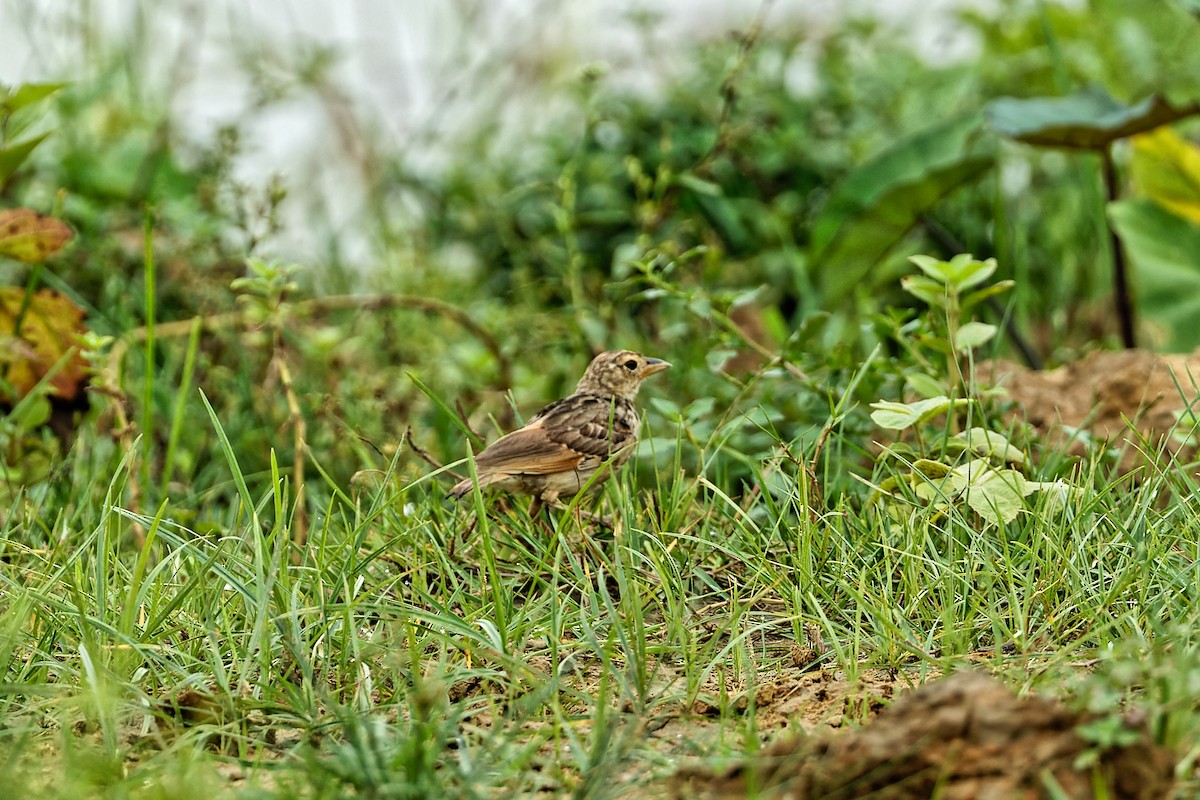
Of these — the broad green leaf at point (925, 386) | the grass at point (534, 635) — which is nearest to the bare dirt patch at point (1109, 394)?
the broad green leaf at point (925, 386)

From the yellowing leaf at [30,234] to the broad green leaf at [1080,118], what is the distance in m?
3.11

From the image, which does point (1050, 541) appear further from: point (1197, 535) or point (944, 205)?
point (944, 205)

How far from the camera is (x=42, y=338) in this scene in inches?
173

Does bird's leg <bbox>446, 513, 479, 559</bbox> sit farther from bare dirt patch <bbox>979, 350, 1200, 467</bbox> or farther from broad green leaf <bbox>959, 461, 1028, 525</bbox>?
bare dirt patch <bbox>979, 350, 1200, 467</bbox>

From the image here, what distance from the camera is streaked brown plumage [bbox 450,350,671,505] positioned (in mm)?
3490

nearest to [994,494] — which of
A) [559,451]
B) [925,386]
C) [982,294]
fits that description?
[925,386]

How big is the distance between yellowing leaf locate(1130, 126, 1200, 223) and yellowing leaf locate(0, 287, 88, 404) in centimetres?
393

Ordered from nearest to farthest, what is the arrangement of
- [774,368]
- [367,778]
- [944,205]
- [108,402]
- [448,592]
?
[367,778], [448,592], [774,368], [108,402], [944,205]

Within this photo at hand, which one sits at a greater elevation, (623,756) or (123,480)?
(123,480)

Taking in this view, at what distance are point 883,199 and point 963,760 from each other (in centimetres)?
339

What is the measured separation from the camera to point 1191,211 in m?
5.26

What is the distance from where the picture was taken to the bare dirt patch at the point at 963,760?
201 centimetres

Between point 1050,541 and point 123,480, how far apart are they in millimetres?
2144

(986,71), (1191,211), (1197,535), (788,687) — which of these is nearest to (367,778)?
(788,687)
